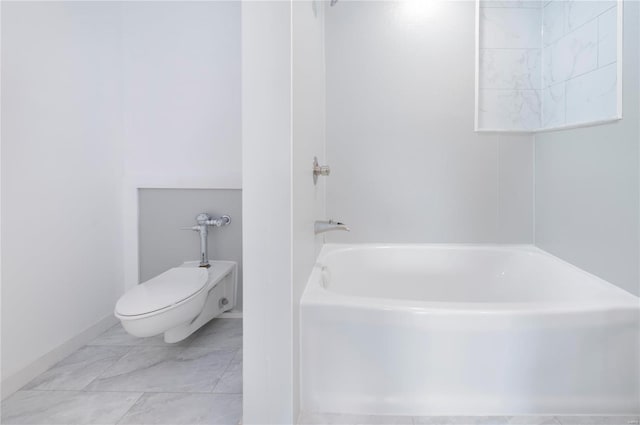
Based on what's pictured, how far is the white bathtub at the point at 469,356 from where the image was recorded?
1319mm

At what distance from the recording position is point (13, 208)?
5.58ft

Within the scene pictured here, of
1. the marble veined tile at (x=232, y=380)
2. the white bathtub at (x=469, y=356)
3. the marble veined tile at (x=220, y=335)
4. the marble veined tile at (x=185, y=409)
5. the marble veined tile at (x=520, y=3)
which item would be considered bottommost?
the marble veined tile at (x=185, y=409)

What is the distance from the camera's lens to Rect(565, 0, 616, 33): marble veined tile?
1616 mm

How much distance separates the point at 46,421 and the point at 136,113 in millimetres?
1724

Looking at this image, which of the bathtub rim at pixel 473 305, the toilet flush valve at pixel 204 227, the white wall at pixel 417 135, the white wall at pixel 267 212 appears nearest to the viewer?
the white wall at pixel 267 212

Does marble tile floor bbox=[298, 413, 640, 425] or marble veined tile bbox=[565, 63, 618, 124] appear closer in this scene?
marble tile floor bbox=[298, 413, 640, 425]

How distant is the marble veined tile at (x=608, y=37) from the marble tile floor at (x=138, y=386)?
202 cm

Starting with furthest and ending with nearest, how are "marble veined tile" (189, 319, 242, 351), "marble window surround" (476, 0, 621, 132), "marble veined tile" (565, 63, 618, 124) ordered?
"marble veined tile" (189, 319, 242, 351), "marble window surround" (476, 0, 621, 132), "marble veined tile" (565, 63, 618, 124)

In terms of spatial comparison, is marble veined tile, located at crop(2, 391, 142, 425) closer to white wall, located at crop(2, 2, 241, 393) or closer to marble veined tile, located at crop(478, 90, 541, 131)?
white wall, located at crop(2, 2, 241, 393)

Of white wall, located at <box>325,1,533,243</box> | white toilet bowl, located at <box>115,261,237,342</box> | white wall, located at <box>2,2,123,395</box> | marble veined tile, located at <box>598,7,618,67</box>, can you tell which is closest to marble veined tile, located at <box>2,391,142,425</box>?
white wall, located at <box>2,2,123,395</box>

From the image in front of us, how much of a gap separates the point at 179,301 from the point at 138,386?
0.39 m

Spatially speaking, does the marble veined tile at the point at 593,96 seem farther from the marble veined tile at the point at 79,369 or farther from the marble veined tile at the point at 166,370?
the marble veined tile at the point at 79,369

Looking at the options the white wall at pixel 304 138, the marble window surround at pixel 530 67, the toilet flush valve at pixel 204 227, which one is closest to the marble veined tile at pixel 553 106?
the marble window surround at pixel 530 67

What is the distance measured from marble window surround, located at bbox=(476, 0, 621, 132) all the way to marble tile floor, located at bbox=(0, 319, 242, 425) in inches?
75.0
